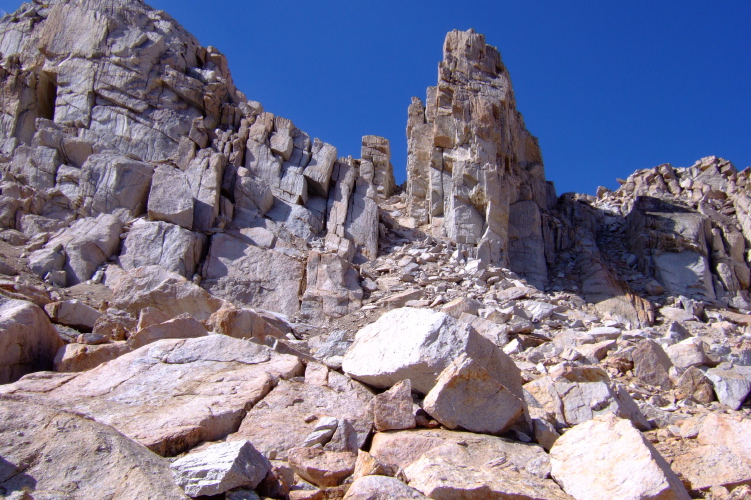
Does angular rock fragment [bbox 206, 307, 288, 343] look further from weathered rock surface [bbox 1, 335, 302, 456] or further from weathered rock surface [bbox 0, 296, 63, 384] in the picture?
weathered rock surface [bbox 0, 296, 63, 384]

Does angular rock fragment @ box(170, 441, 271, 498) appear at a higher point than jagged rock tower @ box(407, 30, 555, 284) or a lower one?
lower

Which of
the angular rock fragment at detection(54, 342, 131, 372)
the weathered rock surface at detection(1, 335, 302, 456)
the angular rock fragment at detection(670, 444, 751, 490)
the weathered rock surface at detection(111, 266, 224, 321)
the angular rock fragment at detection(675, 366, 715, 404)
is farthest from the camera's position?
the weathered rock surface at detection(111, 266, 224, 321)

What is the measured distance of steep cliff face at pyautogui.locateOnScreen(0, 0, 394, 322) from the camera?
16141 mm

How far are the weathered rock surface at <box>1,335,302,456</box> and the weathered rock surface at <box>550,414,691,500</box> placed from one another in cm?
312

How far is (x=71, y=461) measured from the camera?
4094 mm

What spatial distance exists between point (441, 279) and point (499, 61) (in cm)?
1259

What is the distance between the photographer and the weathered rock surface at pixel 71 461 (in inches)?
152

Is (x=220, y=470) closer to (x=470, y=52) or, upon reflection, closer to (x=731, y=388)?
(x=731, y=388)

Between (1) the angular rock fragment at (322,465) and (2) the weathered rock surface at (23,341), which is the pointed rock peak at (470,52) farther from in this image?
(1) the angular rock fragment at (322,465)

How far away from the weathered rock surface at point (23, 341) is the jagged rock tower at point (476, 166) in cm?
1413

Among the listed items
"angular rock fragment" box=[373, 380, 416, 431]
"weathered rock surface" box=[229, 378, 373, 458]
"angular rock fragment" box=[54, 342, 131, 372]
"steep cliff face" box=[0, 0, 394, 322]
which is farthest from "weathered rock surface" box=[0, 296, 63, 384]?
"steep cliff face" box=[0, 0, 394, 322]

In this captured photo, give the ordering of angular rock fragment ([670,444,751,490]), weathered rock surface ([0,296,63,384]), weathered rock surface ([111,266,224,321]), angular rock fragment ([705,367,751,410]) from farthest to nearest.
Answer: weathered rock surface ([111,266,224,321]) → angular rock fragment ([705,367,751,410]) → weathered rock surface ([0,296,63,384]) → angular rock fragment ([670,444,751,490])

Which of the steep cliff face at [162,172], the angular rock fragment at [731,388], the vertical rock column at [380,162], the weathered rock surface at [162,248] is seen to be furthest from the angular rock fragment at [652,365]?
the vertical rock column at [380,162]

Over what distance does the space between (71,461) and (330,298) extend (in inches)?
461
